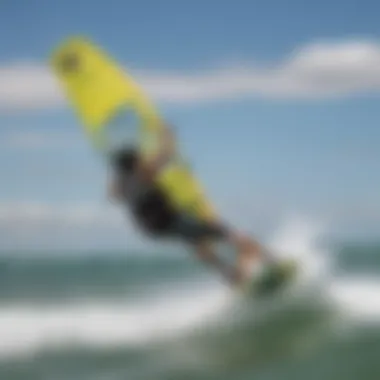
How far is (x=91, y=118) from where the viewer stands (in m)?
1.89

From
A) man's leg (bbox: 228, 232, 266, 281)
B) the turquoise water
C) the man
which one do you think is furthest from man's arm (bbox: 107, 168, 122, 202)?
man's leg (bbox: 228, 232, 266, 281)

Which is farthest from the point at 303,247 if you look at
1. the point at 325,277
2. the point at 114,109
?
the point at 114,109

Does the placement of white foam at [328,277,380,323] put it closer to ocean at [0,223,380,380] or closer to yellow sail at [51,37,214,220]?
ocean at [0,223,380,380]

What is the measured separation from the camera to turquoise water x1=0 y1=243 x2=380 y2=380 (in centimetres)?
188

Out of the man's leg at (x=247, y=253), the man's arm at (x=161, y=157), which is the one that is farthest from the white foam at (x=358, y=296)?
the man's arm at (x=161, y=157)

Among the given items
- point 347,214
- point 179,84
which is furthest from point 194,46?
point 347,214

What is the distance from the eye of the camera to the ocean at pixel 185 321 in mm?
1879

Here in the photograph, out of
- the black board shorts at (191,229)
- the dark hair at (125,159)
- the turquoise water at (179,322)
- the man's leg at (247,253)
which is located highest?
the dark hair at (125,159)

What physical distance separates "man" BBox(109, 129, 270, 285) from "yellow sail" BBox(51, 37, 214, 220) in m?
0.02

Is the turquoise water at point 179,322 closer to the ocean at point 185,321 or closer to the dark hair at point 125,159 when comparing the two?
the ocean at point 185,321

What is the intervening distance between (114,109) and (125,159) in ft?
0.32

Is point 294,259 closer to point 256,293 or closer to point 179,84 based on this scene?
point 256,293

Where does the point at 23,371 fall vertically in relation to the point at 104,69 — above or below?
below

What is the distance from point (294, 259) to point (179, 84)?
40 centimetres
